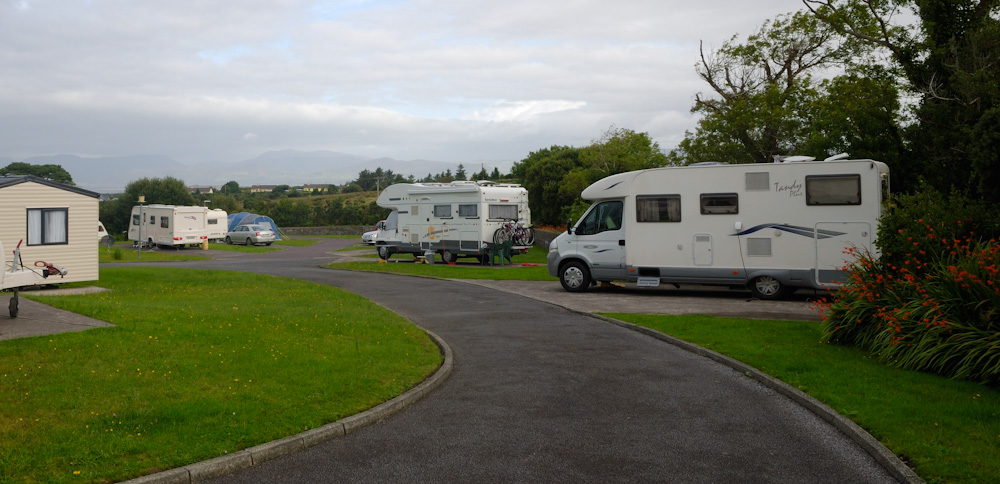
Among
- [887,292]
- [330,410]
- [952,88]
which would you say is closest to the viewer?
[330,410]

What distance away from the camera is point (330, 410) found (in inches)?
283

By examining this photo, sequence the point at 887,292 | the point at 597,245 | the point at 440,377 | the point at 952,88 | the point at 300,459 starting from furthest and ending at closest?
the point at 597,245 → the point at 952,88 → the point at 887,292 → the point at 440,377 → the point at 300,459

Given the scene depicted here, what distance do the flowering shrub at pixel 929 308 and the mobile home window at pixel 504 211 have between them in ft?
60.2

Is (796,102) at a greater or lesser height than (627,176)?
greater

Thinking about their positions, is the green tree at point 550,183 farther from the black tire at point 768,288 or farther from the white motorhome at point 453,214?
the black tire at point 768,288

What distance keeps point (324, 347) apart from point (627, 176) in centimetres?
1029

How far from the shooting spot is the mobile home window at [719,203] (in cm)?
1750

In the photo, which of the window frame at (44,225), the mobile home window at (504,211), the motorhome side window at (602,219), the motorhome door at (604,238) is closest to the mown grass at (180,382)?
the window frame at (44,225)

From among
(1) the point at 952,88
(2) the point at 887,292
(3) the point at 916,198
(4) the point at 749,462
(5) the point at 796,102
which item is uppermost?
(5) the point at 796,102

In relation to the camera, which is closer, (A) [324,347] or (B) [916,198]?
(A) [324,347]

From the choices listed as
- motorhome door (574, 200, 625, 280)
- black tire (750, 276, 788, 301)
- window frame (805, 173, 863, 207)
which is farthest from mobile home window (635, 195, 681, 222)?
window frame (805, 173, 863, 207)

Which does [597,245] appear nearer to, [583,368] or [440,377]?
[583,368]

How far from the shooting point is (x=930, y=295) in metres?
9.81

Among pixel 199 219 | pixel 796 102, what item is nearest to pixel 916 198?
pixel 796 102
